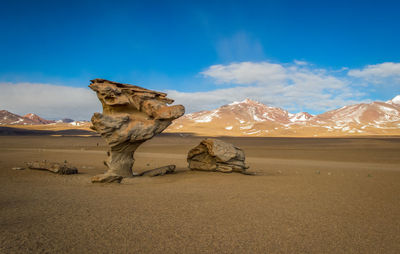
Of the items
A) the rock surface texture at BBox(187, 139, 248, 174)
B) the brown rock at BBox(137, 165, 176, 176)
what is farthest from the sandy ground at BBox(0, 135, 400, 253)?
the rock surface texture at BBox(187, 139, 248, 174)

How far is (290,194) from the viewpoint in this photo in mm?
10133

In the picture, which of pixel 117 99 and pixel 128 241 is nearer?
pixel 128 241

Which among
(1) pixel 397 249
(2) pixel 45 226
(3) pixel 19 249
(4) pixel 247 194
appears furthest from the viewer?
(4) pixel 247 194

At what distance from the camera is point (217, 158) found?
15828mm

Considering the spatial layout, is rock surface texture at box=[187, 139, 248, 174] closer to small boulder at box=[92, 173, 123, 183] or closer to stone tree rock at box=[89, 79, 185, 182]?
stone tree rock at box=[89, 79, 185, 182]

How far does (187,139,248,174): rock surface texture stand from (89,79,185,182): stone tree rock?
305 cm

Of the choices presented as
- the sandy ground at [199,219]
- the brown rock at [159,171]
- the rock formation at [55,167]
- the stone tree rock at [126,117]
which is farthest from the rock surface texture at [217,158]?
the rock formation at [55,167]

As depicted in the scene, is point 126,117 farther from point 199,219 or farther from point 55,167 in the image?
point 199,219

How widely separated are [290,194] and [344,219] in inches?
121

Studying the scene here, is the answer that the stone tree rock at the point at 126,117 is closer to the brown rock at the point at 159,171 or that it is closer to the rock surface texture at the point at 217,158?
the brown rock at the point at 159,171

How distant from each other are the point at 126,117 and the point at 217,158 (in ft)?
19.6

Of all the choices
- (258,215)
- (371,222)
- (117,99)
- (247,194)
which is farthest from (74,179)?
(371,222)

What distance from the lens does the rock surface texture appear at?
51.5 feet

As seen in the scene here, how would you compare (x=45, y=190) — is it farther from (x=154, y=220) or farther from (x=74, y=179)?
(x=154, y=220)
